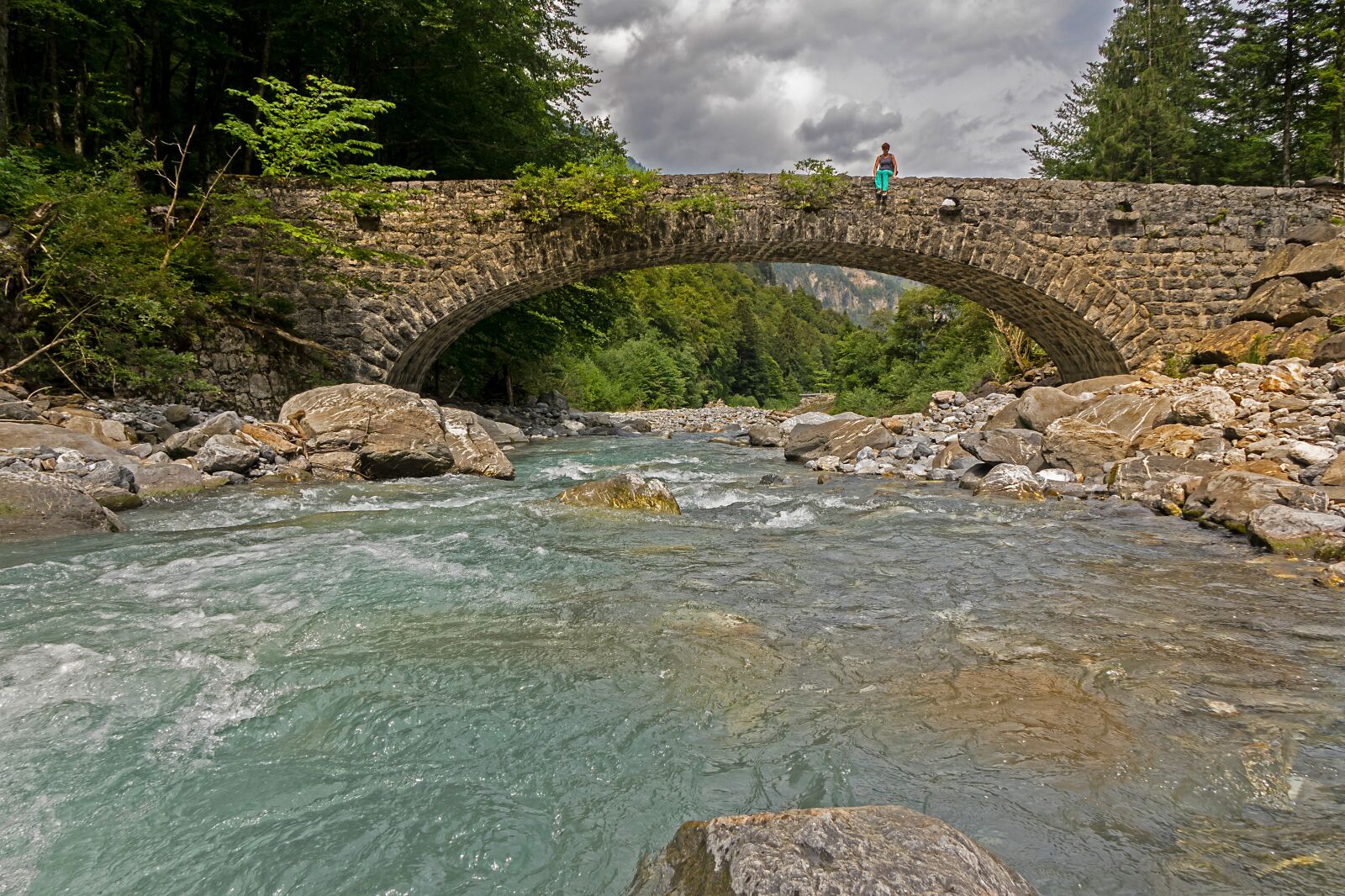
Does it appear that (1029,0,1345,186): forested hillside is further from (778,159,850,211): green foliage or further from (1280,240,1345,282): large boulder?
(778,159,850,211): green foliage

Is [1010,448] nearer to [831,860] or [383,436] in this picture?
[383,436]

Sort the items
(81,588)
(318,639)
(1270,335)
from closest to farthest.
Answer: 1. (318,639)
2. (81,588)
3. (1270,335)

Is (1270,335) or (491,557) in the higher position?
(1270,335)

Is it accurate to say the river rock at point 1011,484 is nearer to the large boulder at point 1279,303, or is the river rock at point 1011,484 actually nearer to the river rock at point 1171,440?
the river rock at point 1171,440

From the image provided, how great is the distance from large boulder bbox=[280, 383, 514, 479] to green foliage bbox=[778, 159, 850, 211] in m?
6.11

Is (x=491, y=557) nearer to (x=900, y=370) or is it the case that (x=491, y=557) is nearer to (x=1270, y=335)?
(x=1270, y=335)

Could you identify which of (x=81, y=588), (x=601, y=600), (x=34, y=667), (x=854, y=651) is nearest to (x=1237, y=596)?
(x=854, y=651)

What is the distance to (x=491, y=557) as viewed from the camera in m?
5.16

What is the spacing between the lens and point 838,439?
1233cm

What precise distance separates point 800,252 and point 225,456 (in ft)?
30.3

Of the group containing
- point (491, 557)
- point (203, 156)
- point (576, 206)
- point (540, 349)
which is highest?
point (203, 156)

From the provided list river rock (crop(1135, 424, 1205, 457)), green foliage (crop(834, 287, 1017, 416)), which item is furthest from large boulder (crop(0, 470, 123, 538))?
green foliage (crop(834, 287, 1017, 416))

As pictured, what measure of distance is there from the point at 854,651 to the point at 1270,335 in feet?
37.9

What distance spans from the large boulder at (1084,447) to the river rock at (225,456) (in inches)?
363
